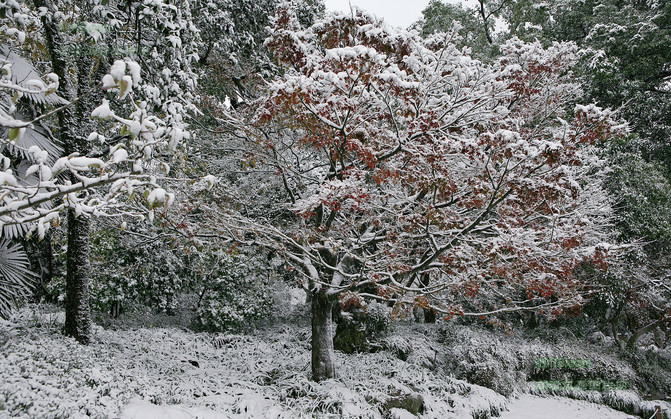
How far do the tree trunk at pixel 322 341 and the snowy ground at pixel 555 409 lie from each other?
3.51 meters

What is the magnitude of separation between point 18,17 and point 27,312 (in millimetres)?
5278

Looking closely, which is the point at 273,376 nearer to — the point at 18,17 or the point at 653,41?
the point at 18,17

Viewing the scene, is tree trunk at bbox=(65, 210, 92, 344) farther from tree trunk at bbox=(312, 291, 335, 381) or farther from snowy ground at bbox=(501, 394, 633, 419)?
snowy ground at bbox=(501, 394, 633, 419)

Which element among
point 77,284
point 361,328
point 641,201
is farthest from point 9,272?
point 641,201

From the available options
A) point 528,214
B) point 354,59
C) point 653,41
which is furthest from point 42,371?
point 653,41

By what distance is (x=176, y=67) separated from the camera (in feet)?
19.8

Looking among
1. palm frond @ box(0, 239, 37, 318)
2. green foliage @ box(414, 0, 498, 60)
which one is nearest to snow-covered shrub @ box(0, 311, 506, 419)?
palm frond @ box(0, 239, 37, 318)

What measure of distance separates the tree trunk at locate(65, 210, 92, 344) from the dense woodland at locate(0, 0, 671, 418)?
27mm

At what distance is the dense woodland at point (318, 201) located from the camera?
4352mm

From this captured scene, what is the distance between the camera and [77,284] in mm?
5824

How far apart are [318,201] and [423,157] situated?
1547mm

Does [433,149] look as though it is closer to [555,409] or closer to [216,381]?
[216,381]

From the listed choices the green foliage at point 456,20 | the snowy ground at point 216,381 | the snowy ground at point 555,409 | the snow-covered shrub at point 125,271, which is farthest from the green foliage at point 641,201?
the snow-covered shrub at point 125,271

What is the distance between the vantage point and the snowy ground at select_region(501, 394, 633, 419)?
7.31 meters
